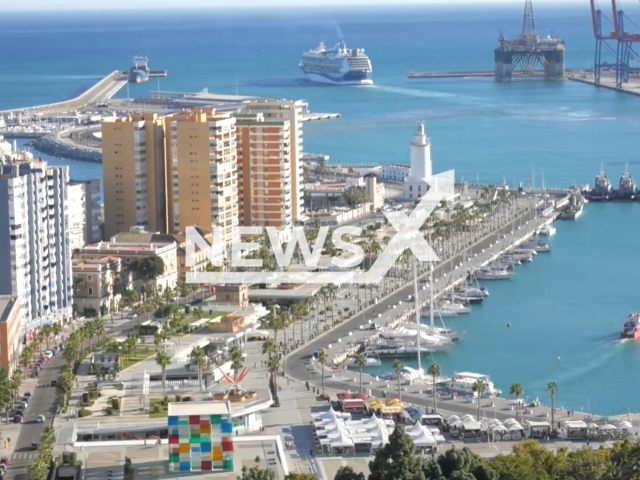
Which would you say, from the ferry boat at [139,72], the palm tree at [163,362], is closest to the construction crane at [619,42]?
the ferry boat at [139,72]

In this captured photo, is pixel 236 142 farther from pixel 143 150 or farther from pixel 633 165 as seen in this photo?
pixel 633 165

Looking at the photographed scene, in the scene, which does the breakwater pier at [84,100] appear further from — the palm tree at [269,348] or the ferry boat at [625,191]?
the palm tree at [269,348]

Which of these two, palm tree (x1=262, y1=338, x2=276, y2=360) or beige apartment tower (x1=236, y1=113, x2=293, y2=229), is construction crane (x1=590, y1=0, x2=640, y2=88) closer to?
beige apartment tower (x1=236, y1=113, x2=293, y2=229)

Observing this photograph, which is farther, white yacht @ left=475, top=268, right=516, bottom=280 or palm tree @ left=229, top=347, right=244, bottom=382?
white yacht @ left=475, top=268, right=516, bottom=280

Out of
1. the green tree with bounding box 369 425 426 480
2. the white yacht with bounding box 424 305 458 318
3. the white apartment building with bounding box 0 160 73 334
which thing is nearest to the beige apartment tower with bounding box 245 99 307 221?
the white yacht with bounding box 424 305 458 318

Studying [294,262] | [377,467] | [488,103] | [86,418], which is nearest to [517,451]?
[377,467]

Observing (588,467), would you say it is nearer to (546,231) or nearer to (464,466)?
(464,466)
